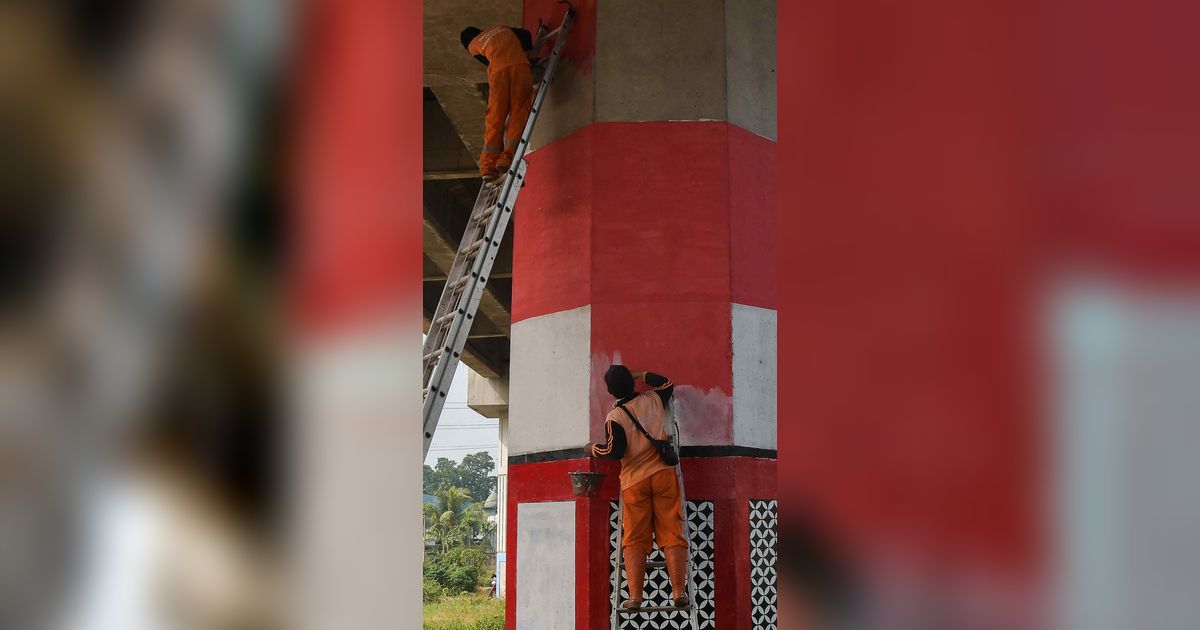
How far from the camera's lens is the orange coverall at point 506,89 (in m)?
8.14

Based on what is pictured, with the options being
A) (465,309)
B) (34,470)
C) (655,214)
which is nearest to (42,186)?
(34,470)

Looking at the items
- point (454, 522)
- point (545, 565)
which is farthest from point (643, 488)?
point (454, 522)

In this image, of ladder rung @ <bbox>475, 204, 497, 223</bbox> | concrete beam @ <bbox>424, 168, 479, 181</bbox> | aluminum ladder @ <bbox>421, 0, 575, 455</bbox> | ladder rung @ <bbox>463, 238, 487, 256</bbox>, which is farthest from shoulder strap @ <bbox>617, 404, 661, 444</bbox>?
concrete beam @ <bbox>424, 168, 479, 181</bbox>

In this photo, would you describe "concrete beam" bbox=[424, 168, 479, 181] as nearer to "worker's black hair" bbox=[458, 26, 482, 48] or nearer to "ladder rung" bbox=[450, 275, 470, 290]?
"worker's black hair" bbox=[458, 26, 482, 48]

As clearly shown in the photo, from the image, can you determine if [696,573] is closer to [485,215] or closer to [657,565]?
[657,565]

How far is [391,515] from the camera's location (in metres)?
1.30

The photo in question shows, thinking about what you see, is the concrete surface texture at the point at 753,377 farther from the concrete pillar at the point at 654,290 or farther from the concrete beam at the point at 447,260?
the concrete beam at the point at 447,260

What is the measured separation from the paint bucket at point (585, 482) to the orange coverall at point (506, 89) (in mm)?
2557

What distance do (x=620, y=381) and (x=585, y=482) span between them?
78 centimetres

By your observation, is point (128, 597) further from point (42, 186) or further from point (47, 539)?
point (42, 186)

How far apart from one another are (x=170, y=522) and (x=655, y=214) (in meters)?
7.21

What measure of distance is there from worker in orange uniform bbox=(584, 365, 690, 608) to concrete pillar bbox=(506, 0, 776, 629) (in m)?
0.39

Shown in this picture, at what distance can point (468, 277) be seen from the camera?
23.3 ft

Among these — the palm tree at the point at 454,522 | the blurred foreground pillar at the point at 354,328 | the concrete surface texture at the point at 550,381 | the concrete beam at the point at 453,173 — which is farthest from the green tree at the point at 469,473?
the blurred foreground pillar at the point at 354,328
